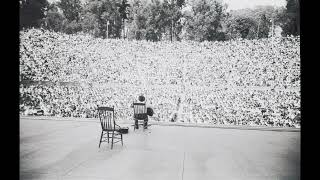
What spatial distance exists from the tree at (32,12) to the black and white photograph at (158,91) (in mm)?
62

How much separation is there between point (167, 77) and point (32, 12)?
9.41m

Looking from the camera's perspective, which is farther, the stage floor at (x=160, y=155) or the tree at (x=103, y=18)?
the tree at (x=103, y=18)

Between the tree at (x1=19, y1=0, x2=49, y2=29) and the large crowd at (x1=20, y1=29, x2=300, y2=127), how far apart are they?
152 centimetres

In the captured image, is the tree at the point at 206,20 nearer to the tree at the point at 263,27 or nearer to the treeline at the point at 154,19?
the treeline at the point at 154,19

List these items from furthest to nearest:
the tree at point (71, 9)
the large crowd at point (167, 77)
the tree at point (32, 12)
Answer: the tree at point (32, 12), the tree at point (71, 9), the large crowd at point (167, 77)

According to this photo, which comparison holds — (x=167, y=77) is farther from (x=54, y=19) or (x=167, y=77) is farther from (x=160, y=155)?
(x=160, y=155)

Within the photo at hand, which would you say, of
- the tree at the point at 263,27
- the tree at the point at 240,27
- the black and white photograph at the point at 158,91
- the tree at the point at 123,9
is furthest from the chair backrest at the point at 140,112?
the tree at the point at 263,27

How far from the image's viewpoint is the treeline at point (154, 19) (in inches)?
692

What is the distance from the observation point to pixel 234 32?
→ 60.7ft

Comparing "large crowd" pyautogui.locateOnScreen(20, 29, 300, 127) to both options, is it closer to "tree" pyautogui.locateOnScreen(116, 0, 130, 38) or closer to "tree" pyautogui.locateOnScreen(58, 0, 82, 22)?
"tree" pyautogui.locateOnScreen(58, 0, 82, 22)

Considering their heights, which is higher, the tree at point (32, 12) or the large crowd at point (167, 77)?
the tree at point (32, 12)

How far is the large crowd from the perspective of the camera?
466 inches

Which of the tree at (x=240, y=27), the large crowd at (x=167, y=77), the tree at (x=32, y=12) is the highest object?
the tree at (x=32, y=12)
